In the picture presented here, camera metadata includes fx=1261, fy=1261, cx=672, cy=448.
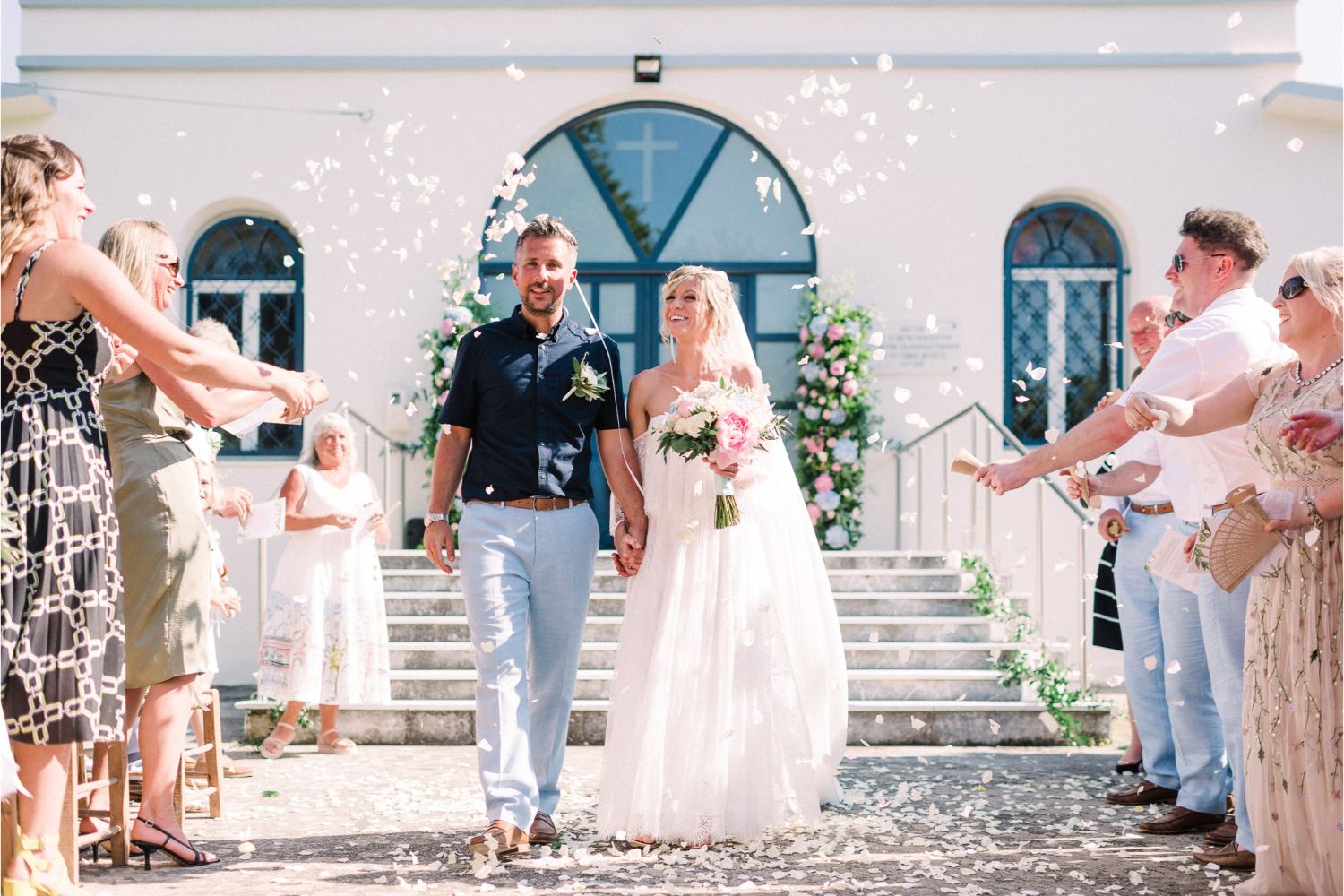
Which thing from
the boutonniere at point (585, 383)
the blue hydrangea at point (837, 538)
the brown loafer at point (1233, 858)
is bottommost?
the brown loafer at point (1233, 858)

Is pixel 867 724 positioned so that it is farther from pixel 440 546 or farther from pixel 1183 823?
pixel 440 546

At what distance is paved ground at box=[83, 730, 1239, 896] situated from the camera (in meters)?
4.11

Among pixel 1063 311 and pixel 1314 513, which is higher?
pixel 1063 311

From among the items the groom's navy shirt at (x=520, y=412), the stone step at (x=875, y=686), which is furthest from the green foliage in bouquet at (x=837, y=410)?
the groom's navy shirt at (x=520, y=412)

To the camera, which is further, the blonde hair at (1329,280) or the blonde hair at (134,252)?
the blonde hair at (134,252)

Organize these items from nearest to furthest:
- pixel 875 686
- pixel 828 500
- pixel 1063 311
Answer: pixel 875 686
pixel 828 500
pixel 1063 311

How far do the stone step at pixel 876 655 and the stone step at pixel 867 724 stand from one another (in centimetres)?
69

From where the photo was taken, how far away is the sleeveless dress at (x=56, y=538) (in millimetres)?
3297

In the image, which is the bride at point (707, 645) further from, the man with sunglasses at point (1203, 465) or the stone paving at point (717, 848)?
the man with sunglasses at point (1203, 465)

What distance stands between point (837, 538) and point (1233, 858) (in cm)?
638

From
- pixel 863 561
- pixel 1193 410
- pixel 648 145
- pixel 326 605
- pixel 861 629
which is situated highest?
pixel 648 145

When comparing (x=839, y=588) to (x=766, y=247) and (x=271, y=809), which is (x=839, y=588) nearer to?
(x=766, y=247)

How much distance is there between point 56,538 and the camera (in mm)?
3367

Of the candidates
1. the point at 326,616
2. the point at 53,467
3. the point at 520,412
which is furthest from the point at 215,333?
the point at 53,467
